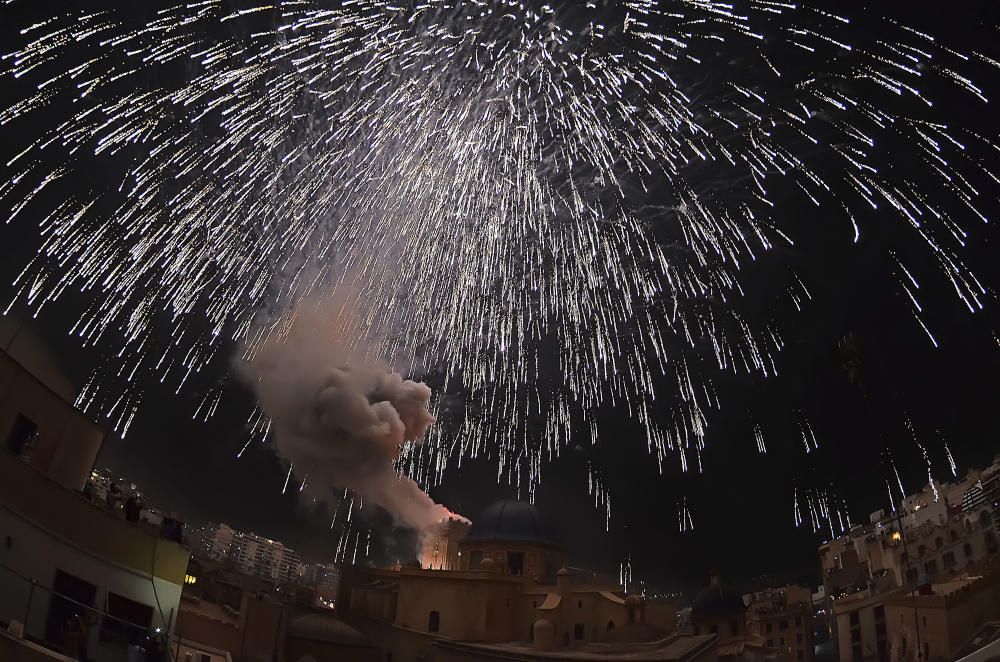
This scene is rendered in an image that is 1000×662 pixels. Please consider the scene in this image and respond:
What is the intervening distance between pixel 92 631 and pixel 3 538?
4009mm

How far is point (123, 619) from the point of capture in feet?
71.5

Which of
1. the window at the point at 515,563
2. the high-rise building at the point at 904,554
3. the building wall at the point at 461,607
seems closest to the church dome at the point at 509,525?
the window at the point at 515,563

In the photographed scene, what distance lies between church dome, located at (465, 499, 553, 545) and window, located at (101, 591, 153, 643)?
131 ft

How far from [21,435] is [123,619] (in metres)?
6.37

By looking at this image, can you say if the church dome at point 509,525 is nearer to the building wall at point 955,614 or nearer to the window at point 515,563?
the window at point 515,563

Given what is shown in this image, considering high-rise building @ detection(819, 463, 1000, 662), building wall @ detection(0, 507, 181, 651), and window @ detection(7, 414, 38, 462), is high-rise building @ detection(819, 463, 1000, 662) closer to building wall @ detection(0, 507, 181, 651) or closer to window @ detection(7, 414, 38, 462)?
building wall @ detection(0, 507, 181, 651)

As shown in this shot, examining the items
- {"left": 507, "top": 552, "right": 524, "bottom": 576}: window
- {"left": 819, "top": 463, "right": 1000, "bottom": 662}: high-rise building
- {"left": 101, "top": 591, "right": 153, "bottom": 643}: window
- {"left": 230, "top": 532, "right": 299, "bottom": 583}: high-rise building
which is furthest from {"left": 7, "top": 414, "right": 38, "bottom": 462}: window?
{"left": 230, "top": 532, "right": 299, "bottom": 583}: high-rise building

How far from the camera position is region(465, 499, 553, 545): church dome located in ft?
203

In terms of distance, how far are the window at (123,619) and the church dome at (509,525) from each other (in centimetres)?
3985

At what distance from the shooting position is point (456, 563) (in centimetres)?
6494

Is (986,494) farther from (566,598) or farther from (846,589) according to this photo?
(566,598)

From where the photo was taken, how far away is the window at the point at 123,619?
70.4 ft

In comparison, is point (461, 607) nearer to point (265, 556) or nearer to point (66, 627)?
point (66, 627)

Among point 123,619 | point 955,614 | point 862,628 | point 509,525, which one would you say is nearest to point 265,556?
point 509,525
